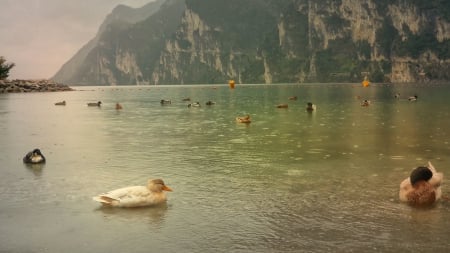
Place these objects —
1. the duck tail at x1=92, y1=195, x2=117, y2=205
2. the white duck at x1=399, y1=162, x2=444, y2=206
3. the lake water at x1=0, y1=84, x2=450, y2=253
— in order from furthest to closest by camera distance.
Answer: the duck tail at x1=92, y1=195, x2=117, y2=205, the white duck at x1=399, y1=162, x2=444, y2=206, the lake water at x1=0, y1=84, x2=450, y2=253

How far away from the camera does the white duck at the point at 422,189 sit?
1262 centimetres

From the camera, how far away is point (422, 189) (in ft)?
41.4

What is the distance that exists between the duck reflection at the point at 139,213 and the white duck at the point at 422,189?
242 inches

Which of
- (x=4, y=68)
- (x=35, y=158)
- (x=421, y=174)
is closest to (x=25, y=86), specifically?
(x=4, y=68)

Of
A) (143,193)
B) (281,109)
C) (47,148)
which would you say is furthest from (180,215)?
(281,109)

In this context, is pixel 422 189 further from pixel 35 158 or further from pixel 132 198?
pixel 35 158

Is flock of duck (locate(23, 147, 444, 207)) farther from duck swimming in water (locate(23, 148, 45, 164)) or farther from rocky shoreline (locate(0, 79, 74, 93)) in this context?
rocky shoreline (locate(0, 79, 74, 93))

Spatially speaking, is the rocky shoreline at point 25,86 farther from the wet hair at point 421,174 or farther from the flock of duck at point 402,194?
the wet hair at point 421,174

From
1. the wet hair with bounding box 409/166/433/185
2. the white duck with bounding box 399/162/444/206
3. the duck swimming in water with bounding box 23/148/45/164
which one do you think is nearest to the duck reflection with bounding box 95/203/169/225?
the white duck with bounding box 399/162/444/206

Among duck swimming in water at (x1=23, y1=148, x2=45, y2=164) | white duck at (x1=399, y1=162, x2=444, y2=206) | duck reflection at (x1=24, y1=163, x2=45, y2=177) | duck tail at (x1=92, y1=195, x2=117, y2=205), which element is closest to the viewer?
white duck at (x1=399, y1=162, x2=444, y2=206)

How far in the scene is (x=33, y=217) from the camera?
39.7ft

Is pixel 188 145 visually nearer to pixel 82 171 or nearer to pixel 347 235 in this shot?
pixel 82 171

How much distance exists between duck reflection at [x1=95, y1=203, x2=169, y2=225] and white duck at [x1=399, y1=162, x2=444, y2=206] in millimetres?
6149

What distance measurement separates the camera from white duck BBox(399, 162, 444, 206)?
12.6 m
